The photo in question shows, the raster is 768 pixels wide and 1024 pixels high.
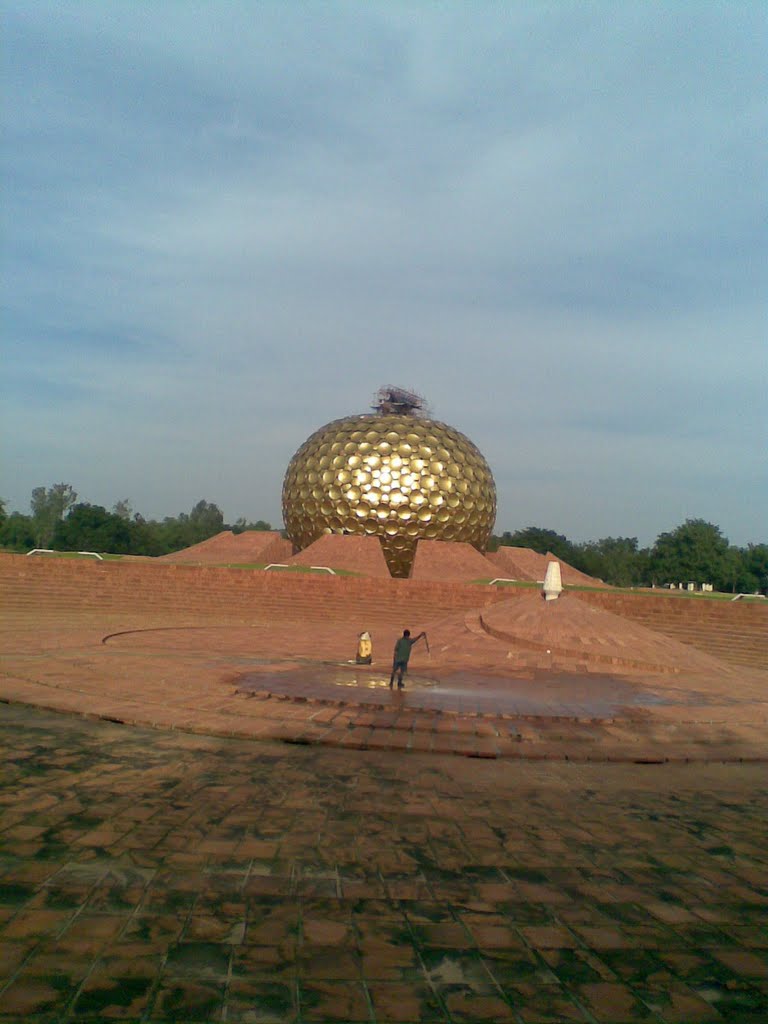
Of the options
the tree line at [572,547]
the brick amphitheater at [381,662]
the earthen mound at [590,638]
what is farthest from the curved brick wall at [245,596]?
the tree line at [572,547]

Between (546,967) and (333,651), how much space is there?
9617 mm

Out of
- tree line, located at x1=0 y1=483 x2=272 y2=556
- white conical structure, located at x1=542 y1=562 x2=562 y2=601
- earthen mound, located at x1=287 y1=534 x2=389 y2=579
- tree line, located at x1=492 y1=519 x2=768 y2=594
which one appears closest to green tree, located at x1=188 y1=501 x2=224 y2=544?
tree line, located at x1=0 y1=483 x2=272 y2=556

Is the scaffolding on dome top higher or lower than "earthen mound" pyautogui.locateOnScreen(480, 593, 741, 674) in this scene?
higher

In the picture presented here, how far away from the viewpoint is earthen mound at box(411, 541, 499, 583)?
87.3ft

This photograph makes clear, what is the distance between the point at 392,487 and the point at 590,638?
53.3 feet

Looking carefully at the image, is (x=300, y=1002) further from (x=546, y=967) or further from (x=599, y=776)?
(x=599, y=776)

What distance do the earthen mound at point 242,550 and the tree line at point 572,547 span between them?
51.9 ft

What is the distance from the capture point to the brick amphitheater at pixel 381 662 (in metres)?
7.21

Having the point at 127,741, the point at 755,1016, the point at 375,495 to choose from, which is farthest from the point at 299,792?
the point at 375,495

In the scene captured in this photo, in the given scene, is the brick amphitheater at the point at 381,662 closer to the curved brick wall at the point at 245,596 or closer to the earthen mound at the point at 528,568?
the curved brick wall at the point at 245,596

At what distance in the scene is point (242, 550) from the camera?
31.0 m

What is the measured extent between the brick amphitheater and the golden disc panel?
29.2 ft

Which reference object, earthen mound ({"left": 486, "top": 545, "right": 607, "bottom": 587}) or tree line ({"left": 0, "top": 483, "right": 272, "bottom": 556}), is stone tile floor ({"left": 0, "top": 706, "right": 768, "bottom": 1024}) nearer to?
earthen mound ({"left": 486, "top": 545, "right": 607, "bottom": 587})

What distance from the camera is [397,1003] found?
2775mm
